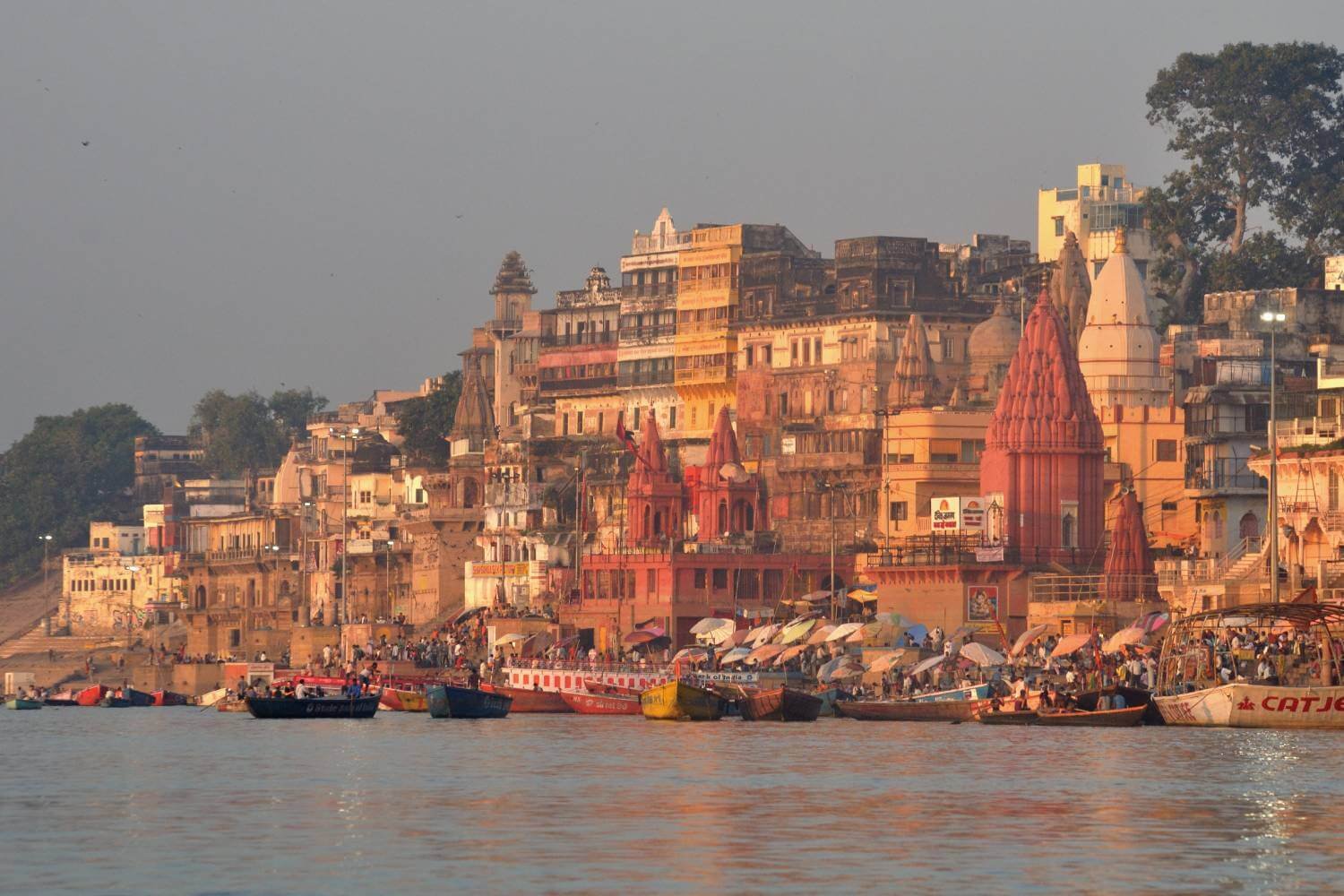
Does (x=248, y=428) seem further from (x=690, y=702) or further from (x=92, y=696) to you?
(x=690, y=702)

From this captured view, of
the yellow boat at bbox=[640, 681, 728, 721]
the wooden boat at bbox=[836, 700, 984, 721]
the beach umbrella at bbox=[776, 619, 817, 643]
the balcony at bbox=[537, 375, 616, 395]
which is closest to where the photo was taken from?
the wooden boat at bbox=[836, 700, 984, 721]

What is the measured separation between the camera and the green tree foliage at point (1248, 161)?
11856 centimetres

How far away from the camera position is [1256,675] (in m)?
69.8

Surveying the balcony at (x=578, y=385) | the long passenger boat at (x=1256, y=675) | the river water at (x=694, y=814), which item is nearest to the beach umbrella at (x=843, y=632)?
the long passenger boat at (x=1256, y=675)

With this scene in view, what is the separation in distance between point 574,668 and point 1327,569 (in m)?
26.2

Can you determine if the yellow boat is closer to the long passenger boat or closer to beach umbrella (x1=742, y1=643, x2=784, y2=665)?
beach umbrella (x1=742, y1=643, x2=784, y2=665)

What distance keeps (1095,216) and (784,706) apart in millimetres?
52995

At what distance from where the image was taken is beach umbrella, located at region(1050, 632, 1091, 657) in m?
81.1

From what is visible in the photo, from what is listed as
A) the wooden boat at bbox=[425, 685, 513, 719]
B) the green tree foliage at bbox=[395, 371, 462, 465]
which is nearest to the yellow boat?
the wooden boat at bbox=[425, 685, 513, 719]

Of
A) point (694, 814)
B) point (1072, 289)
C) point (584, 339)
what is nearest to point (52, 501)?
point (584, 339)

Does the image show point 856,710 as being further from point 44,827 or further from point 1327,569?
point 44,827

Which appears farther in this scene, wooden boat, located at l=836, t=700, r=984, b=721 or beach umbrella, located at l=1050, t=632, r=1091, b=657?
beach umbrella, located at l=1050, t=632, r=1091, b=657

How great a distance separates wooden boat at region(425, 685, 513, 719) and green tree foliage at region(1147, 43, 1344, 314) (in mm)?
40629

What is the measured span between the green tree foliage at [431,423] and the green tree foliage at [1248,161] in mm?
38576
